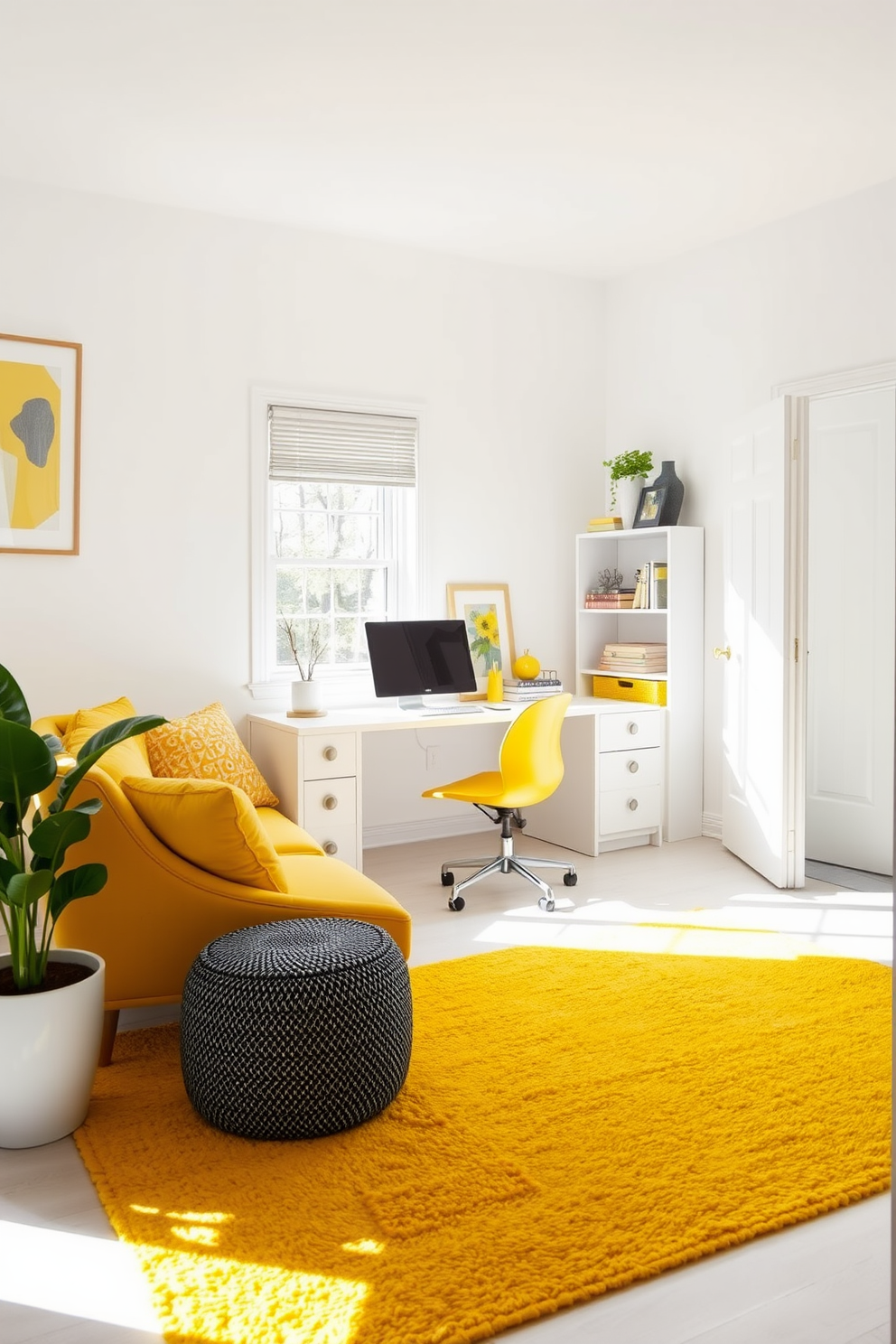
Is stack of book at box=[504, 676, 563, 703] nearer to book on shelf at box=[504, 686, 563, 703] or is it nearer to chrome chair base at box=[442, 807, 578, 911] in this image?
book on shelf at box=[504, 686, 563, 703]

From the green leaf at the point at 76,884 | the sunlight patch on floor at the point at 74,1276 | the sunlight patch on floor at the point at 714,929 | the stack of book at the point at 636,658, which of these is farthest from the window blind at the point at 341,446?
the sunlight patch on floor at the point at 74,1276

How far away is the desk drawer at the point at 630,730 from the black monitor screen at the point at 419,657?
0.64 metres

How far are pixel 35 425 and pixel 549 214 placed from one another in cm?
232

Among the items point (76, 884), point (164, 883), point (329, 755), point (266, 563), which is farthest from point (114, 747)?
point (266, 563)

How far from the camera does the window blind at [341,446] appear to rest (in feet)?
15.6

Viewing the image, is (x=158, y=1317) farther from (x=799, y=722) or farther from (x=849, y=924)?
(x=799, y=722)

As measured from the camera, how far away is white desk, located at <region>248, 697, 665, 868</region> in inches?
161

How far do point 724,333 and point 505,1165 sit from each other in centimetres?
401

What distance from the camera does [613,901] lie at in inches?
163

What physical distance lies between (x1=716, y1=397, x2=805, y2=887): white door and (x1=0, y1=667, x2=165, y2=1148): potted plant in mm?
2756

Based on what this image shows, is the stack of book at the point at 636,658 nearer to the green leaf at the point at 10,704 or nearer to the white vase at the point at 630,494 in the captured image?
the white vase at the point at 630,494

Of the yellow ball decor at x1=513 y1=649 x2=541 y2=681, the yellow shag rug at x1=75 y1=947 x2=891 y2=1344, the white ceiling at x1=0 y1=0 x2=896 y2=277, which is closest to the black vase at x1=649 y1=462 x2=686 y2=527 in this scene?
the yellow ball decor at x1=513 y1=649 x2=541 y2=681

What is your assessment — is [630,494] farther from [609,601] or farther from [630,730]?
[630,730]

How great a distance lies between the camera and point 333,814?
411cm
